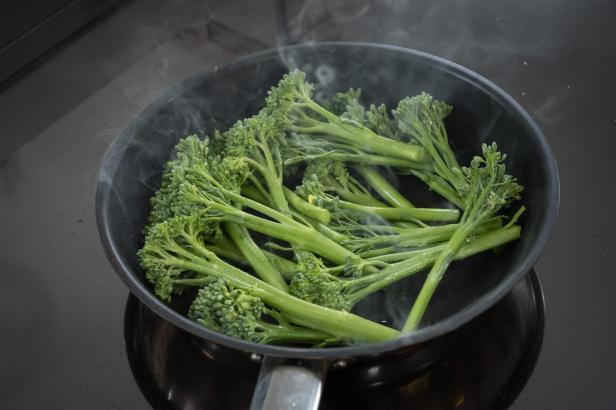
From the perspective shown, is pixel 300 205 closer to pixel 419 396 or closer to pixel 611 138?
pixel 419 396

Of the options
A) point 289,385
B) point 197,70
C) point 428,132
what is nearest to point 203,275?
point 289,385

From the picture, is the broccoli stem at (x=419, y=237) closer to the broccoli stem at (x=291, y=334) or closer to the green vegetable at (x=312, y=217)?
the green vegetable at (x=312, y=217)

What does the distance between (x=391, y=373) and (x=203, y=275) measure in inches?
15.2

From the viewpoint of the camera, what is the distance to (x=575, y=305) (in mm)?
1271

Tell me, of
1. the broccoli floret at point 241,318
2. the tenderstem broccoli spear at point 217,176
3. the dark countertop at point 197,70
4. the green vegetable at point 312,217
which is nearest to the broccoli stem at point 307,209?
the green vegetable at point 312,217

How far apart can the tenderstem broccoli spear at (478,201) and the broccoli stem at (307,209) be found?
0.23 m

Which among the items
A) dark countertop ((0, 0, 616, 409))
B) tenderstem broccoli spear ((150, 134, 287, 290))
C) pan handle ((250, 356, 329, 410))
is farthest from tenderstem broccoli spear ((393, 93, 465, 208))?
pan handle ((250, 356, 329, 410))

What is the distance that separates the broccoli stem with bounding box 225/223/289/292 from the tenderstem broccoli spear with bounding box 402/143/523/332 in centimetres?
26

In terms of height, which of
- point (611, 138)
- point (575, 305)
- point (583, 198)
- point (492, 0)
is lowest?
point (575, 305)

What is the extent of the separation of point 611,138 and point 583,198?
0.71 feet

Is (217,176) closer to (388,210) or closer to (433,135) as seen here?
(388,210)

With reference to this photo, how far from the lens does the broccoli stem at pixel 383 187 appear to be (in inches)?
56.4

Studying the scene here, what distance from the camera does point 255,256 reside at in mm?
1285

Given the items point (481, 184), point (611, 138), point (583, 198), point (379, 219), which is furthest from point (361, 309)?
point (611, 138)
